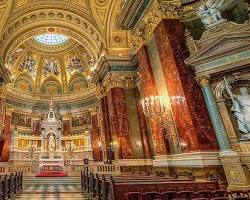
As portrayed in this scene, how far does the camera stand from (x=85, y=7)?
52.0 ft

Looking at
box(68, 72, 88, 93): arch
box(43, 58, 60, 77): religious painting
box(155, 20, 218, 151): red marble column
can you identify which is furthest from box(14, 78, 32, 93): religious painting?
box(155, 20, 218, 151): red marble column

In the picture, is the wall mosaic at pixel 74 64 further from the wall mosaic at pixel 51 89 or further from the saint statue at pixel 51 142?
the saint statue at pixel 51 142

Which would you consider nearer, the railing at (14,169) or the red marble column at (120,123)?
the railing at (14,169)

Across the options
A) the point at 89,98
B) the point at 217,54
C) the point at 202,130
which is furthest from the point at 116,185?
the point at 89,98

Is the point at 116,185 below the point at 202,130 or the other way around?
below

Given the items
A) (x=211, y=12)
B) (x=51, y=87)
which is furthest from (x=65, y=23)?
(x=211, y=12)

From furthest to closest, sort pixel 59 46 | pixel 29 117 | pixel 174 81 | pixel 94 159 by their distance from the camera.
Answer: pixel 59 46, pixel 29 117, pixel 94 159, pixel 174 81

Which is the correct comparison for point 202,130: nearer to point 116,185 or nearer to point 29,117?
point 116,185

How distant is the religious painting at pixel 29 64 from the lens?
22.9m

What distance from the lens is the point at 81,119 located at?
23.4m

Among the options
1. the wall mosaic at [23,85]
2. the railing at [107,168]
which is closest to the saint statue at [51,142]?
the wall mosaic at [23,85]

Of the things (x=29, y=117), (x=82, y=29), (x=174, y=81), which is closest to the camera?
(x=174, y=81)

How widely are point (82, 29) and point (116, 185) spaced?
49.1 ft

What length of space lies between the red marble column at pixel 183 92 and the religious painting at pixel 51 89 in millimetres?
18639
